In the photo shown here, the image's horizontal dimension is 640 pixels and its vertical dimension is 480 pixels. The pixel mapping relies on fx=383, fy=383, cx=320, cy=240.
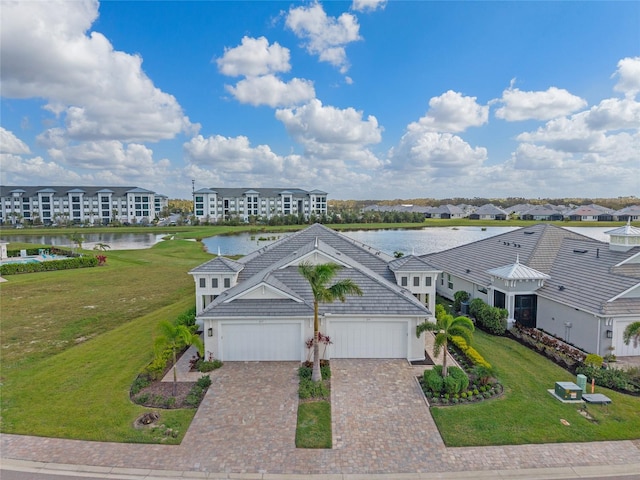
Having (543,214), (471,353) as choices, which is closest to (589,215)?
(543,214)

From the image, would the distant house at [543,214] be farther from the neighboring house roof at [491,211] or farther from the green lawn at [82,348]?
the green lawn at [82,348]

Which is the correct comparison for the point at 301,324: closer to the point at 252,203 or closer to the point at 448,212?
the point at 252,203

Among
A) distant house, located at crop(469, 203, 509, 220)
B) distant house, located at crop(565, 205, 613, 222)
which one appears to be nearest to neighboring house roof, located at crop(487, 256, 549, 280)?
distant house, located at crop(565, 205, 613, 222)

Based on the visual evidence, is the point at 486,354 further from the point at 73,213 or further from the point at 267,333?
the point at 73,213

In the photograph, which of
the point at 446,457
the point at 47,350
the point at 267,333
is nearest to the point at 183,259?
the point at 47,350

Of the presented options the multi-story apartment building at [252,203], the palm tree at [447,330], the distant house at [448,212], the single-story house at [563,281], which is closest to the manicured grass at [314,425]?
the palm tree at [447,330]
